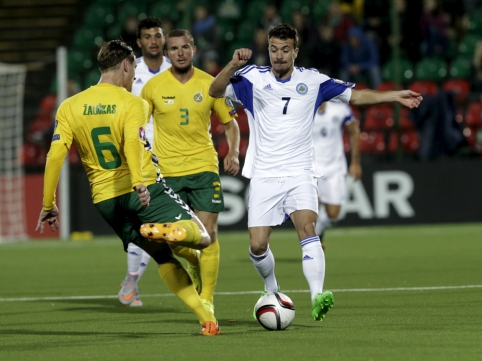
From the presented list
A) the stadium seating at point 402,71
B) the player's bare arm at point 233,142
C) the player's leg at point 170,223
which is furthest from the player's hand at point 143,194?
the stadium seating at point 402,71

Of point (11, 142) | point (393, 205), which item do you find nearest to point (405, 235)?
point (393, 205)

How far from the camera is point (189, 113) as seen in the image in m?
8.47

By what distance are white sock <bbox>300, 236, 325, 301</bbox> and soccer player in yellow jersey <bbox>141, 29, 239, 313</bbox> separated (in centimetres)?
141

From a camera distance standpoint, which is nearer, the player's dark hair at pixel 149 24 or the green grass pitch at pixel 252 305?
the green grass pitch at pixel 252 305

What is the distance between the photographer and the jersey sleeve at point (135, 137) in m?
6.45

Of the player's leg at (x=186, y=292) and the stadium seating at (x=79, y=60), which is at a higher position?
the stadium seating at (x=79, y=60)

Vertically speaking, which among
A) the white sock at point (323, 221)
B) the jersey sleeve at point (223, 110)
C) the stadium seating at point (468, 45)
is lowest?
the white sock at point (323, 221)

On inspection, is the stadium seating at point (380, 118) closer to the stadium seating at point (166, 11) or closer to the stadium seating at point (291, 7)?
the stadium seating at point (291, 7)

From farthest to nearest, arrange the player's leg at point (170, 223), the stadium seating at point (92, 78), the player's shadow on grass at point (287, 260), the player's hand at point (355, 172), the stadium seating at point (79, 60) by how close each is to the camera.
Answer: the stadium seating at point (79, 60)
the stadium seating at point (92, 78)
the player's hand at point (355, 172)
the player's shadow on grass at point (287, 260)
the player's leg at point (170, 223)

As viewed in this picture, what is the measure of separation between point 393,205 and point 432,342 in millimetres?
11295

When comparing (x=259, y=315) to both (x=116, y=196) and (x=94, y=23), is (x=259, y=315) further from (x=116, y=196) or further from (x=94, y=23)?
(x=94, y=23)

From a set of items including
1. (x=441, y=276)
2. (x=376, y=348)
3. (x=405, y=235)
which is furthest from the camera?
(x=405, y=235)

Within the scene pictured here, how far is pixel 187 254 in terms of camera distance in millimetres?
7727

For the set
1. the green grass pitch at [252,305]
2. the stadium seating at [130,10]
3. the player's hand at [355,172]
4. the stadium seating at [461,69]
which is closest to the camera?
the green grass pitch at [252,305]
